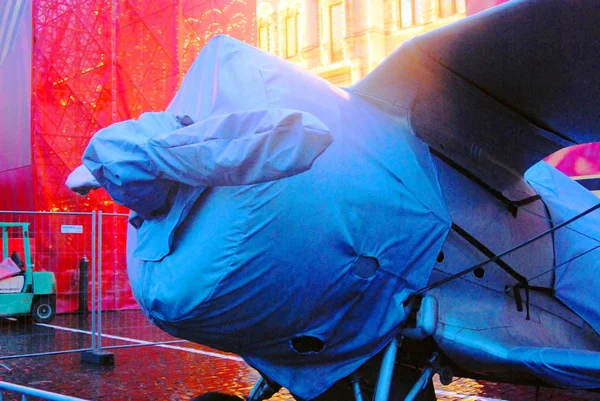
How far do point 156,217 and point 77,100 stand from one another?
1240cm

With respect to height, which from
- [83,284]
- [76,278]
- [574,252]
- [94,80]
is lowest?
[83,284]

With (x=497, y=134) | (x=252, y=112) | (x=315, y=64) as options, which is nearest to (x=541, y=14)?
(x=497, y=134)

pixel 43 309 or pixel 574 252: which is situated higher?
pixel 574 252

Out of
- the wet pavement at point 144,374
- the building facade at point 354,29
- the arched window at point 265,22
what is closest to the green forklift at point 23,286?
the wet pavement at point 144,374

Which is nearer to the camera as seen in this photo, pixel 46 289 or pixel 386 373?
pixel 386 373

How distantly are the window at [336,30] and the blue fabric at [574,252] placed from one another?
22044 mm

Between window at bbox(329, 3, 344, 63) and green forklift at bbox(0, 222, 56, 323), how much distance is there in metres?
16.2

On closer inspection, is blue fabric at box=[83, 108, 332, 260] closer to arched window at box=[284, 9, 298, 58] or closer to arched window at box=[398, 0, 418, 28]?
arched window at box=[398, 0, 418, 28]

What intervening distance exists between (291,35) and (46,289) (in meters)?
18.9

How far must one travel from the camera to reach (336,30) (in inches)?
1035

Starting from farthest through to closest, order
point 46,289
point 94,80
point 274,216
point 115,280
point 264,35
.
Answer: point 264,35 → point 94,80 → point 115,280 → point 46,289 → point 274,216

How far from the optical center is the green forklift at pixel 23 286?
11609 millimetres

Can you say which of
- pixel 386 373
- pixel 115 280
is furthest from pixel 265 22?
pixel 386 373

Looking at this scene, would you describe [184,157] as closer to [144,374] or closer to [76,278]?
[144,374]
